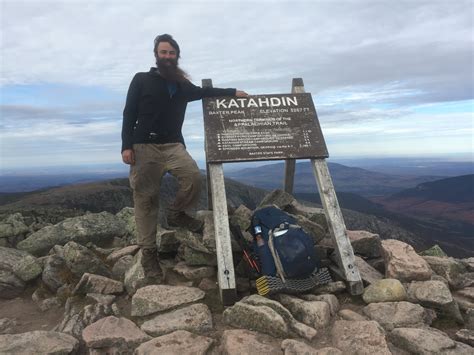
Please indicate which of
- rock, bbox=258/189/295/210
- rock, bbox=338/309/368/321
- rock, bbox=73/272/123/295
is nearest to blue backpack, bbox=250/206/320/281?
rock, bbox=338/309/368/321

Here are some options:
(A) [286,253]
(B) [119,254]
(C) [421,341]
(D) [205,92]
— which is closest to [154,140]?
A: (D) [205,92]

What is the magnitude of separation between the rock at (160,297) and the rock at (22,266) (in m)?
2.99

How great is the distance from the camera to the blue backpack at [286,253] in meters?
6.52

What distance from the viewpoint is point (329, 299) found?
636 cm

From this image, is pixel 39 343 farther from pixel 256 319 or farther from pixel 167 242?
pixel 167 242

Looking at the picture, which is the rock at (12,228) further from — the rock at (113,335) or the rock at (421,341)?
the rock at (421,341)

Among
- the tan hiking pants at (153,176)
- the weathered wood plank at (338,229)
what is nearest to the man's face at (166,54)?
the tan hiking pants at (153,176)

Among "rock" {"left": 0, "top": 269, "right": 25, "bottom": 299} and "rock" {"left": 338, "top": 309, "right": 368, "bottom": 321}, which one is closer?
"rock" {"left": 338, "top": 309, "right": 368, "bottom": 321}

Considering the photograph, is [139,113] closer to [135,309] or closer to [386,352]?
[135,309]

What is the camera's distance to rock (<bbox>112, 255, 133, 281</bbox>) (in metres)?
8.28

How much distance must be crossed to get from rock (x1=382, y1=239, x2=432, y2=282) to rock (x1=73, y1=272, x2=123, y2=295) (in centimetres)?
535

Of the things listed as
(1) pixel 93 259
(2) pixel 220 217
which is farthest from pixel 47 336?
(2) pixel 220 217

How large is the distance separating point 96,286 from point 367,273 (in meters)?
5.36

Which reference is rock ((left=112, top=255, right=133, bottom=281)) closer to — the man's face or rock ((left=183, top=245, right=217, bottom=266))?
rock ((left=183, top=245, right=217, bottom=266))
